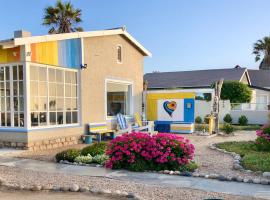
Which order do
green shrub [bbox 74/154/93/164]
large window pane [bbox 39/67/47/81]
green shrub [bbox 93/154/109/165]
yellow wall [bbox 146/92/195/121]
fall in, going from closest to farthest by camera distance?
green shrub [bbox 93/154/109/165]
green shrub [bbox 74/154/93/164]
large window pane [bbox 39/67/47/81]
yellow wall [bbox 146/92/195/121]

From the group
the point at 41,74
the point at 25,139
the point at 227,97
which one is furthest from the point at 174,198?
the point at 227,97

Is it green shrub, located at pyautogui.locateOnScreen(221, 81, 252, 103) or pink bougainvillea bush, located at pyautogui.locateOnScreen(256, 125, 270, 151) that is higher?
green shrub, located at pyautogui.locateOnScreen(221, 81, 252, 103)

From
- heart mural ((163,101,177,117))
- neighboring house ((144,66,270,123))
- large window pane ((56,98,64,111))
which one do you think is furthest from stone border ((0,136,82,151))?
neighboring house ((144,66,270,123))

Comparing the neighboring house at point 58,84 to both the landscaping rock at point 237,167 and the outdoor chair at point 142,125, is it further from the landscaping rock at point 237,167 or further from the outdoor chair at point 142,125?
the landscaping rock at point 237,167

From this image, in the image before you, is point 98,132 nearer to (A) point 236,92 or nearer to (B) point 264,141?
(B) point 264,141

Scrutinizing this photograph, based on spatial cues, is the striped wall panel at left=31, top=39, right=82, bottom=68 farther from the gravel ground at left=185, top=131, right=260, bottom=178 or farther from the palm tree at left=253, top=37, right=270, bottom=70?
the palm tree at left=253, top=37, right=270, bottom=70

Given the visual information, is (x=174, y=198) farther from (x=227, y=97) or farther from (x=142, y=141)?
(x=227, y=97)

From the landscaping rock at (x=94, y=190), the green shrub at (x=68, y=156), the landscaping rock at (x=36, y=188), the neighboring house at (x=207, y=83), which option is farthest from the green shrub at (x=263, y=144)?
the neighboring house at (x=207, y=83)

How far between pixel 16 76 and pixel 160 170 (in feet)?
21.5

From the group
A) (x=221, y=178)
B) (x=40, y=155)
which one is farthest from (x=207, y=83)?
(x=221, y=178)

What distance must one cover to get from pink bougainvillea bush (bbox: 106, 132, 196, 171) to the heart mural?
9.92m

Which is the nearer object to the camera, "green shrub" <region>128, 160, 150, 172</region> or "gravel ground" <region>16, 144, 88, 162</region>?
"green shrub" <region>128, 160, 150, 172</region>

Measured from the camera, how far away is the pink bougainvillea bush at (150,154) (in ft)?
27.4

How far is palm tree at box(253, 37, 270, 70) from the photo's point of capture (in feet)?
164
